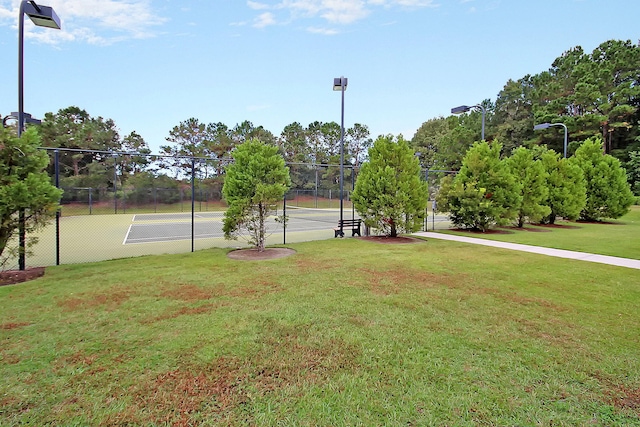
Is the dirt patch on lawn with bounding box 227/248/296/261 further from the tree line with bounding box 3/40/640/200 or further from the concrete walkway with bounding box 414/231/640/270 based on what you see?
the tree line with bounding box 3/40/640/200

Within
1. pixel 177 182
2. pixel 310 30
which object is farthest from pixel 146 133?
pixel 310 30

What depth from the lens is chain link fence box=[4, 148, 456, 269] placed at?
9.84m

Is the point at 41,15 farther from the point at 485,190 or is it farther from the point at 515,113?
the point at 515,113

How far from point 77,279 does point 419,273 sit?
5686mm

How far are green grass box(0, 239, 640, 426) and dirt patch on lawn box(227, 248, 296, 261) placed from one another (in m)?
1.66

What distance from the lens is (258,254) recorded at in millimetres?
7633

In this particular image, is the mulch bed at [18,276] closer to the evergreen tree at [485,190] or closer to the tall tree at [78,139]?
the evergreen tree at [485,190]

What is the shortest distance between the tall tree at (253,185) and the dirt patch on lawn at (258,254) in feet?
1.50

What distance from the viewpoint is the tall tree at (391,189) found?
9.46m

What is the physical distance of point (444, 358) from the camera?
2865 mm

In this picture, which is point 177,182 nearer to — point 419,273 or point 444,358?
point 419,273

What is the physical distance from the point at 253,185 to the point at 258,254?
1561 millimetres

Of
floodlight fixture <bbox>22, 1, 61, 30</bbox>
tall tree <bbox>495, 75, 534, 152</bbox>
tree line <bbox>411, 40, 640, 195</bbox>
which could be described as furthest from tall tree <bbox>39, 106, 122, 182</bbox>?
tall tree <bbox>495, 75, 534, 152</bbox>

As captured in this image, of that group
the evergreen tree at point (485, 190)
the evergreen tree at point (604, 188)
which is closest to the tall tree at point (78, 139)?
the evergreen tree at point (485, 190)
